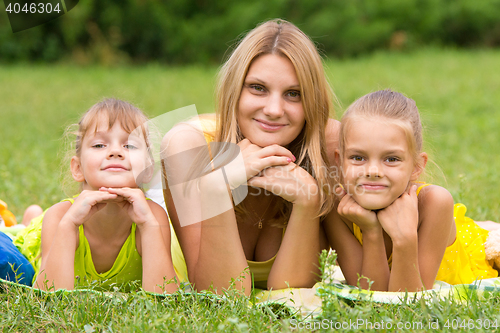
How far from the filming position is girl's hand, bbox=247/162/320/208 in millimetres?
2592

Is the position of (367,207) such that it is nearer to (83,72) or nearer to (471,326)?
(471,326)

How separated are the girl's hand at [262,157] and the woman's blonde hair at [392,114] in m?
0.32

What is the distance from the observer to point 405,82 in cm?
1254

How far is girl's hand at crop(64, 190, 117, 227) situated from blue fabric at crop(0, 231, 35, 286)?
1.35ft

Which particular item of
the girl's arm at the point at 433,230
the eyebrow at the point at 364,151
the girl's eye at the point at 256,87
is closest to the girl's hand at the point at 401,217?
the girl's arm at the point at 433,230

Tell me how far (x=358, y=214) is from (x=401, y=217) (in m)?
0.21

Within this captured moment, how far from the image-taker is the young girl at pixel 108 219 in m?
2.59

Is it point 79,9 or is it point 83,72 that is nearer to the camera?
point 83,72

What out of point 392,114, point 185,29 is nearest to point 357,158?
point 392,114

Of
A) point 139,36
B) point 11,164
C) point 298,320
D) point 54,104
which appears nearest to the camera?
point 298,320

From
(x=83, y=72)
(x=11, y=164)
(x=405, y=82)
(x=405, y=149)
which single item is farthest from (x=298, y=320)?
(x=83, y=72)

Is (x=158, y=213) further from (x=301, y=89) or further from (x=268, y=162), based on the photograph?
(x=301, y=89)

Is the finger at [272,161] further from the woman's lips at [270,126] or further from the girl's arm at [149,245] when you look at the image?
the girl's arm at [149,245]

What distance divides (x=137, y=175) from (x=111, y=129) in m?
0.28
